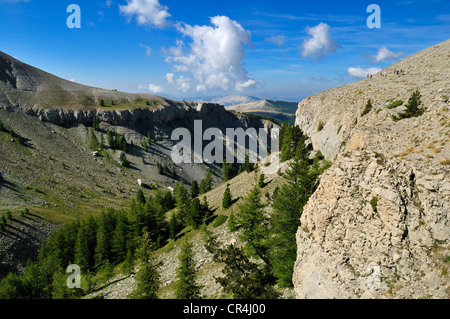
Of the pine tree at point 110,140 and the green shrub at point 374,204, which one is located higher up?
the pine tree at point 110,140

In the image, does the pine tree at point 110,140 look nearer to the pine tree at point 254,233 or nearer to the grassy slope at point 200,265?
the grassy slope at point 200,265

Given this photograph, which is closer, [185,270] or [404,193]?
[404,193]

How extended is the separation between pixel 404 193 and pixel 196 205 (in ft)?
148

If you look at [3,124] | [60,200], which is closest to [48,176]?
[60,200]

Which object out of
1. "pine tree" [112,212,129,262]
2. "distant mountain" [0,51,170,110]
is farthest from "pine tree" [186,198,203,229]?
"distant mountain" [0,51,170,110]

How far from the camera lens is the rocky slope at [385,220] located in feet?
38.7

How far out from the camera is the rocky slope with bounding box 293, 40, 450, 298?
1179 cm

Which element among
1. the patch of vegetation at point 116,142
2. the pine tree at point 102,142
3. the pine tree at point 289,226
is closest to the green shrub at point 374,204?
the pine tree at point 289,226

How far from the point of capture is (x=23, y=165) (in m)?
98.8

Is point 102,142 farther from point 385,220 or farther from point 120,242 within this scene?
point 385,220

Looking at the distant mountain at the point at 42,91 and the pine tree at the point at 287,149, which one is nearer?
the pine tree at the point at 287,149

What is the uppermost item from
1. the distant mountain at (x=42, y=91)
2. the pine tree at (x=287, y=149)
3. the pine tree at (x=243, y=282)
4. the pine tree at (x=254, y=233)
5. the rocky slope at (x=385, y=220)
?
the distant mountain at (x=42, y=91)

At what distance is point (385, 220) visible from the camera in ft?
43.2
